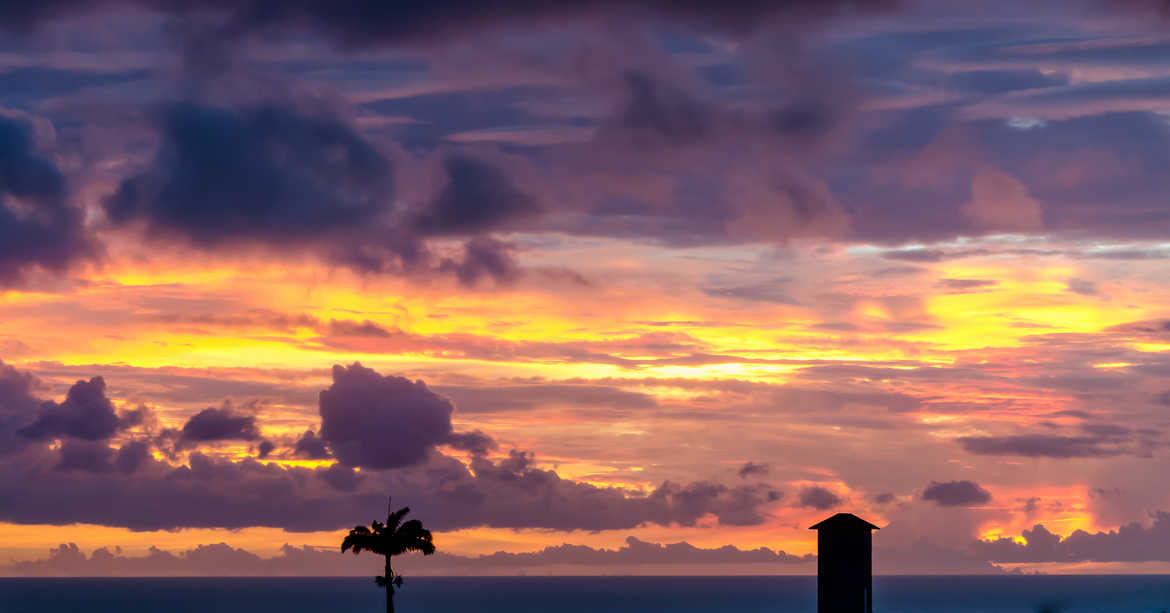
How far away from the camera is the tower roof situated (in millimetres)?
77000

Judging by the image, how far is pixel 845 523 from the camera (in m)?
77.1

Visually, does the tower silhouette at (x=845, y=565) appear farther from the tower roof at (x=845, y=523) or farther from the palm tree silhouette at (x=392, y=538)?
the palm tree silhouette at (x=392, y=538)

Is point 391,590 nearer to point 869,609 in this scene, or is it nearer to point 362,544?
point 362,544

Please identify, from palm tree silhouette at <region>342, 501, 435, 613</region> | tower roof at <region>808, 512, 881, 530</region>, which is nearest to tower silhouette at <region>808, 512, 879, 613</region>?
tower roof at <region>808, 512, 881, 530</region>

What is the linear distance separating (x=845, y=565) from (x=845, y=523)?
230cm

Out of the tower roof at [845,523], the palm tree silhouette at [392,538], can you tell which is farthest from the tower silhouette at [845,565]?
the palm tree silhouette at [392,538]

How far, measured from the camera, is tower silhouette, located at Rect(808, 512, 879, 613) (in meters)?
75.8

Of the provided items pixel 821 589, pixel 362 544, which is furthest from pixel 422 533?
pixel 821 589

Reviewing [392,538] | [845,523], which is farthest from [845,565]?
[392,538]

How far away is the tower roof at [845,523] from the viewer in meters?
77.0

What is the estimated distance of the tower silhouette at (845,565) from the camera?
249 ft

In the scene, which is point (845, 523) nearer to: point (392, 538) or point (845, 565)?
point (845, 565)

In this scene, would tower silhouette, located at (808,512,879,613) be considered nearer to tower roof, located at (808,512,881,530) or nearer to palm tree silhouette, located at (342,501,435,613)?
tower roof, located at (808,512,881,530)

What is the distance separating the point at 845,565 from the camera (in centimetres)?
7650
